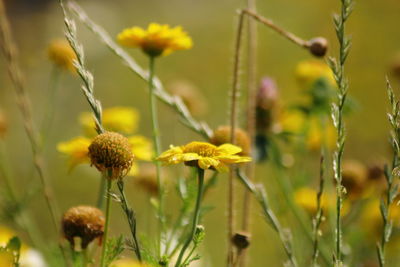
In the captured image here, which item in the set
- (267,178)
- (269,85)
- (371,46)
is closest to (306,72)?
(269,85)

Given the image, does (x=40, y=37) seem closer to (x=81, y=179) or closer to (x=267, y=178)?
(x=81, y=179)

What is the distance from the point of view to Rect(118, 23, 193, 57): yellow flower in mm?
954

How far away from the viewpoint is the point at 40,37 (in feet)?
13.4

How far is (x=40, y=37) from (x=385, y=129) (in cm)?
204

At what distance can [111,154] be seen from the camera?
645mm

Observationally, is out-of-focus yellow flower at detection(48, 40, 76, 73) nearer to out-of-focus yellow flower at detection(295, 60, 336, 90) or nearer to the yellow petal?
out-of-focus yellow flower at detection(295, 60, 336, 90)

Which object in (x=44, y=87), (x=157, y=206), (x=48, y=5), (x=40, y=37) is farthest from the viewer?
(x=48, y=5)

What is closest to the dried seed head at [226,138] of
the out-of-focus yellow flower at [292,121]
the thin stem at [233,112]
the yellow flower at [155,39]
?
the thin stem at [233,112]

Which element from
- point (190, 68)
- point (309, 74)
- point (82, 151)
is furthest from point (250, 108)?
point (190, 68)

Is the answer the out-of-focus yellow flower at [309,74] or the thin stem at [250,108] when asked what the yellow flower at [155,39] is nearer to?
the thin stem at [250,108]

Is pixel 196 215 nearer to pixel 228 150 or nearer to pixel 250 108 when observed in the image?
pixel 228 150

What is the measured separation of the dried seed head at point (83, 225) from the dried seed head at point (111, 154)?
0.31ft

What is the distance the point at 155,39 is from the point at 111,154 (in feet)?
1.15

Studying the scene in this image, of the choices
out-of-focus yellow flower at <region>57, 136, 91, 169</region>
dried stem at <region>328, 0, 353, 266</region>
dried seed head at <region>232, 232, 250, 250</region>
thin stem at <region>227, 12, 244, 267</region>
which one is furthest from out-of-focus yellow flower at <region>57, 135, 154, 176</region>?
dried stem at <region>328, 0, 353, 266</region>
